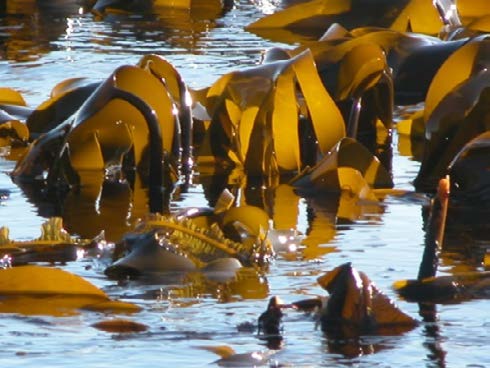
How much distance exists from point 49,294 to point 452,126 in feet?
A: 5.87

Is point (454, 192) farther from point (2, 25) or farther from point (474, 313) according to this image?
point (2, 25)

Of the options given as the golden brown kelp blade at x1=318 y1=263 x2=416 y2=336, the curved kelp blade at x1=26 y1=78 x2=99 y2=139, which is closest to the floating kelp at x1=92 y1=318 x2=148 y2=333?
the golden brown kelp blade at x1=318 y1=263 x2=416 y2=336

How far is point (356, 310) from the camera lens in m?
3.06

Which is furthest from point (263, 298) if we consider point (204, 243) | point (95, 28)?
point (95, 28)

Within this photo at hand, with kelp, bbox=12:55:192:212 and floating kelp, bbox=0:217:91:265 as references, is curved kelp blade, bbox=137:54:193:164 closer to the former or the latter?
kelp, bbox=12:55:192:212

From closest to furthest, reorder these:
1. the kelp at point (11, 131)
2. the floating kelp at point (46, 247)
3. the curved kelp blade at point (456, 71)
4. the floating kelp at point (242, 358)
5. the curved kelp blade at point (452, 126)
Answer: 1. the floating kelp at point (242, 358)
2. the floating kelp at point (46, 247)
3. the curved kelp blade at point (452, 126)
4. the curved kelp blade at point (456, 71)
5. the kelp at point (11, 131)

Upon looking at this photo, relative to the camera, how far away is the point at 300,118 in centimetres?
508

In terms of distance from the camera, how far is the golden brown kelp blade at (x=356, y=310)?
10.0 ft

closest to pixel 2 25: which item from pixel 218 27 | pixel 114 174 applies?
pixel 218 27

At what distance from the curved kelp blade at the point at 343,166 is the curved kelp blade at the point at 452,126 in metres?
0.14

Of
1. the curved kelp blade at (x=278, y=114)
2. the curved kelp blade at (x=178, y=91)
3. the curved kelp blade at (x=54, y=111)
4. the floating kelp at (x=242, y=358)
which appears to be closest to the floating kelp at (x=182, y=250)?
the floating kelp at (x=242, y=358)

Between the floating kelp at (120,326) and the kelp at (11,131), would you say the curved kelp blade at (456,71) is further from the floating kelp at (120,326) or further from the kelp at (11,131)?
the floating kelp at (120,326)

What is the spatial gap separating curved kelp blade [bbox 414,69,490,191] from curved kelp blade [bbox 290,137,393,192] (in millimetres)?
141

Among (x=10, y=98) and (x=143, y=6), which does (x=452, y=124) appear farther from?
(x=143, y=6)
